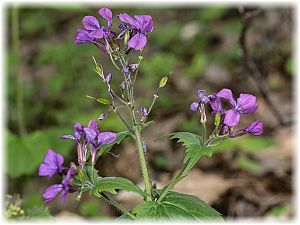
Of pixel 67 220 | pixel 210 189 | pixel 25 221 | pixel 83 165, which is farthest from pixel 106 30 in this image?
pixel 210 189

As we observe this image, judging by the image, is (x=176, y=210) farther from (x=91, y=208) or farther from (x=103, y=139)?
(x=91, y=208)

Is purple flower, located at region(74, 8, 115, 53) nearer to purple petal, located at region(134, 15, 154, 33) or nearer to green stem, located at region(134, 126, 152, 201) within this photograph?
purple petal, located at region(134, 15, 154, 33)

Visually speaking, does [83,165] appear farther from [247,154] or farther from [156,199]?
[247,154]

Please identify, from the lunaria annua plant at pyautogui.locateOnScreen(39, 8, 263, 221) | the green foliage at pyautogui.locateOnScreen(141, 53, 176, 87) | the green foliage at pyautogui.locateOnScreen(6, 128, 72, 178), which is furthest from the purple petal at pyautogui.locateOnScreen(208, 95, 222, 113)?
the green foliage at pyautogui.locateOnScreen(141, 53, 176, 87)

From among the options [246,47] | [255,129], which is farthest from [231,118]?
[246,47]

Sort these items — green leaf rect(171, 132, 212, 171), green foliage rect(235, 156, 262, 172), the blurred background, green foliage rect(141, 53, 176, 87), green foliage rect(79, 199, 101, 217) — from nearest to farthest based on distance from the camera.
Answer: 1. green leaf rect(171, 132, 212, 171)
2. green foliage rect(79, 199, 101, 217)
3. the blurred background
4. green foliage rect(235, 156, 262, 172)
5. green foliage rect(141, 53, 176, 87)

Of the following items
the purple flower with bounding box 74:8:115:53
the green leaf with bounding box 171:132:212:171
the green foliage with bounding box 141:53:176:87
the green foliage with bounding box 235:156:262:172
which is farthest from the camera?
the green foliage with bounding box 141:53:176:87

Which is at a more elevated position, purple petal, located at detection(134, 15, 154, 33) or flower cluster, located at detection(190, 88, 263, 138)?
purple petal, located at detection(134, 15, 154, 33)
